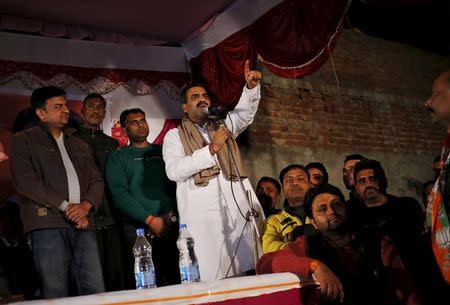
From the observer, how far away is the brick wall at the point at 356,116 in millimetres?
5797

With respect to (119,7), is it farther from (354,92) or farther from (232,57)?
(354,92)

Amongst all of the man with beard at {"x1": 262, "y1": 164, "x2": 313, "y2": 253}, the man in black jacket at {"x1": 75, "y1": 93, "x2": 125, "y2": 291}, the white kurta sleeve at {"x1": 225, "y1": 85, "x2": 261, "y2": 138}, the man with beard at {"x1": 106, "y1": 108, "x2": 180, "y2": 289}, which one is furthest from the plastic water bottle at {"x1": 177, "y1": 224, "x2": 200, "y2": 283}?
the white kurta sleeve at {"x1": 225, "y1": 85, "x2": 261, "y2": 138}

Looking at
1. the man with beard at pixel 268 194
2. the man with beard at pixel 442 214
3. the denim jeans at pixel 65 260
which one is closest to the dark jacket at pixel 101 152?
the denim jeans at pixel 65 260

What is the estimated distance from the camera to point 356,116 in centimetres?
669

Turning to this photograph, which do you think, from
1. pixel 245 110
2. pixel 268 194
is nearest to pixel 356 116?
pixel 268 194

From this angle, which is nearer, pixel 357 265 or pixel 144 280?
pixel 357 265

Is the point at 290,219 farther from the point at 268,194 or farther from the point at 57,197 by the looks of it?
the point at 57,197

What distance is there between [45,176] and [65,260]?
508mm

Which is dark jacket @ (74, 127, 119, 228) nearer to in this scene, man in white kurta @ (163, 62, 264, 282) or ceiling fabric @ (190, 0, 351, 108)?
man in white kurta @ (163, 62, 264, 282)

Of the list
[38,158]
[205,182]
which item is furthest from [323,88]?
[38,158]

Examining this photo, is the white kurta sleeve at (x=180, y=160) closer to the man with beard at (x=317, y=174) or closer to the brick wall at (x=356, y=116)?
the man with beard at (x=317, y=174)

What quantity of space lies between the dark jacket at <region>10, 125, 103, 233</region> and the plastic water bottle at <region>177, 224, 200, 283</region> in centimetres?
56

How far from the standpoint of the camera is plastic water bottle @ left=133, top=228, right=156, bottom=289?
2828mm

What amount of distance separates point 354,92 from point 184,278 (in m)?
4.57
